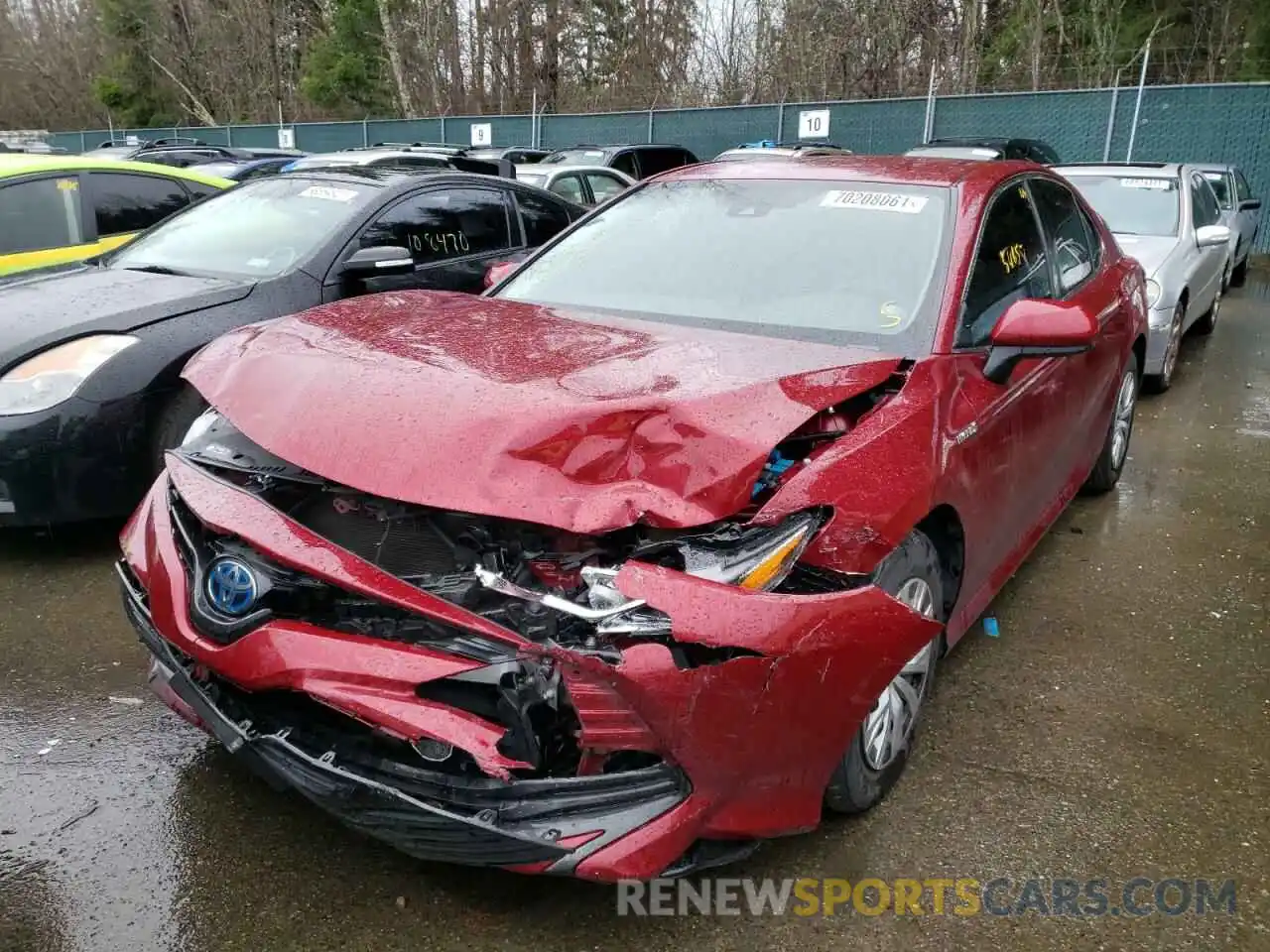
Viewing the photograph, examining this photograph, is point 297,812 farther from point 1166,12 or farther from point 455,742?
point 1166,12

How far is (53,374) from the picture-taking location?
382 cm

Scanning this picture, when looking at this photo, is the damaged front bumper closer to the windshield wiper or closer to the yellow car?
the windshield wiper

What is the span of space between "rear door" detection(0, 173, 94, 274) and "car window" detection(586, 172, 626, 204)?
5.07 metres

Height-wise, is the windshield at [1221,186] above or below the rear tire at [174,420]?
above

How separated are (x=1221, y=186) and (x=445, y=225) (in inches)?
397

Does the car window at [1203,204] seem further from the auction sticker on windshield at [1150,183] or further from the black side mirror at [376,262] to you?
the black side mirror at [376,262]

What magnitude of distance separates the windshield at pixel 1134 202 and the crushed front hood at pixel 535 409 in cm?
628

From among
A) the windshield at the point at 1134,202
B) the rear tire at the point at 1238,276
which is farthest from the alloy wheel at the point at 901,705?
the rear tire at the point at 1238,276

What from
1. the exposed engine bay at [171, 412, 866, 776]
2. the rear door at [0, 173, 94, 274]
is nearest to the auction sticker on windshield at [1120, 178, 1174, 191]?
Result: the exposed engine bay at [171, 412, 866, 776]

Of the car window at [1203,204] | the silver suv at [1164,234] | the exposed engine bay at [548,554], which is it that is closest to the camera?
the exposed engine bay at [548,554]

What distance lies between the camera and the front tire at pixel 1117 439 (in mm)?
4914

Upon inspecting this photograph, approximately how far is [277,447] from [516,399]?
1.95ft

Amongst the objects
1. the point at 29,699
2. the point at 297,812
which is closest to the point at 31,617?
the point at 29,699

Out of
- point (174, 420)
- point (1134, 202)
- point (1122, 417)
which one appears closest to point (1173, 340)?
point (1134, 202)
